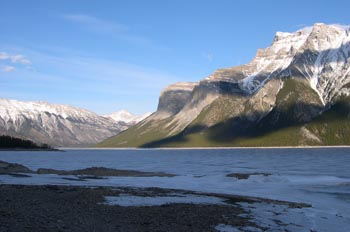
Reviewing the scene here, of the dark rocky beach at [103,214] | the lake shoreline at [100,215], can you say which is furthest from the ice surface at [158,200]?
the lake shoreline at [100,215]

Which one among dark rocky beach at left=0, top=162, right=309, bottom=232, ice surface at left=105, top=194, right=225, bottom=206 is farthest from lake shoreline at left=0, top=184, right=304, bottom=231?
ice surface at left=105, top=194, right=225, bottom=206

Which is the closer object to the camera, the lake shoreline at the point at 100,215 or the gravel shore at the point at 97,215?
the gravel shore at the point at 97,215

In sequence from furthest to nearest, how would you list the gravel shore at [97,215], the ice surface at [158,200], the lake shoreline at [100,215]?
the ice surface at [158,200]
the lake shoreline at [100,215]
the gravel shore at [97,215]

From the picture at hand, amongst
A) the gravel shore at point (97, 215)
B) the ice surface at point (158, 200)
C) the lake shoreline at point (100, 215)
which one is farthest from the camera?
the ice surface at point (158, 200)

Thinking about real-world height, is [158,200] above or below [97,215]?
below

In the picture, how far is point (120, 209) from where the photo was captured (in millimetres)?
43062

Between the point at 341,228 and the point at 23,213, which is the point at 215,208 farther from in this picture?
the point at 23,213

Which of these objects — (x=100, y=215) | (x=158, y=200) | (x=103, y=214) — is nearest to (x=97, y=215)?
(x=100, y=215)

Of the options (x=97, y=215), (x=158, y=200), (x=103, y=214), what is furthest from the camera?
(x=158, y=200)

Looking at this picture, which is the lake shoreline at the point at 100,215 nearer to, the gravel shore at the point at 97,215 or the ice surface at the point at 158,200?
the gravel shore at the point at 97,215

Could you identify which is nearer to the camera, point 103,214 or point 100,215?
point 100,215

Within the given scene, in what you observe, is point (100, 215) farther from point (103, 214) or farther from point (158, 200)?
point (158, 200)

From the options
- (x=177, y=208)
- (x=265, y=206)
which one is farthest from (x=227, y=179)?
(x=177, y=208)

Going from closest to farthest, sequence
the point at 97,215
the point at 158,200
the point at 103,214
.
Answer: the point at 97,215 → the point at 103,214 → the point at 158,200
